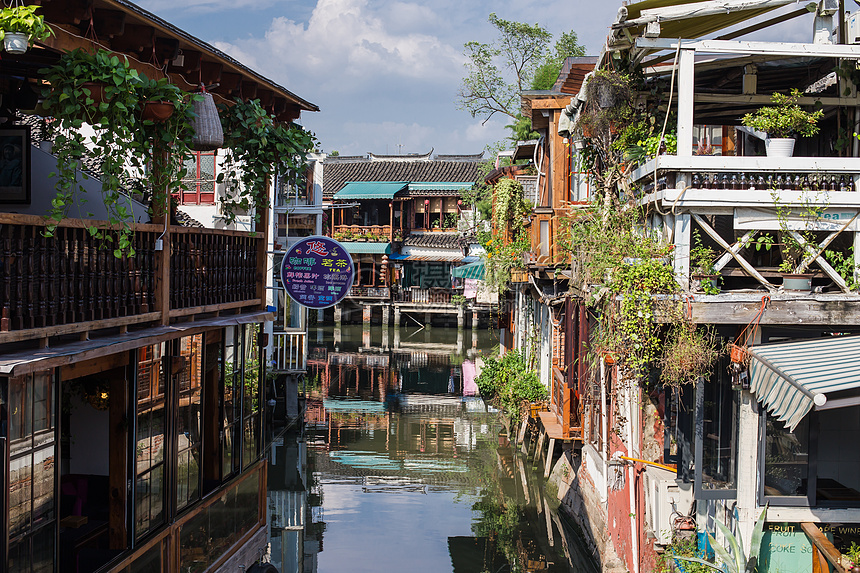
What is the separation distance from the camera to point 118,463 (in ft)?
27.8

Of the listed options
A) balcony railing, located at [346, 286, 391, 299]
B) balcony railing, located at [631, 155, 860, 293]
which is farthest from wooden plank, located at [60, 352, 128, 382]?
balcony railing, located at [346, 286, 391, 299]

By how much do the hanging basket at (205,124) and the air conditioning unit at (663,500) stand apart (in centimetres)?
629

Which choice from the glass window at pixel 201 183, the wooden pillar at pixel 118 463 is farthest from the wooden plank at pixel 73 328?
the glass window at pixel 201 183

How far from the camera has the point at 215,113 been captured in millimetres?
8289

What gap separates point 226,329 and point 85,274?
13.0 ft

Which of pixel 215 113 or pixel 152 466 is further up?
pixel 215 113

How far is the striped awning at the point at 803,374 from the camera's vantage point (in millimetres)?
6207

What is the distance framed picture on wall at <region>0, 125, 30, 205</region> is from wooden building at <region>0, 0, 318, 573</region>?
136mm

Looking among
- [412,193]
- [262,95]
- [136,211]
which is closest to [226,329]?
[136,211]

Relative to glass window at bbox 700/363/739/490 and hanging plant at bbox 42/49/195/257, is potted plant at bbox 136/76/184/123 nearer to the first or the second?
hanging plant at bbox 42/49/195/257

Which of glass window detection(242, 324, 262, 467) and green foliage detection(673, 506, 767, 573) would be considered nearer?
green foliage detection(673, 506, 767, 573)

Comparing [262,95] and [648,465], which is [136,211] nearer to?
[262,95]

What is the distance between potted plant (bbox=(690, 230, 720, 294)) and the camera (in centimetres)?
795

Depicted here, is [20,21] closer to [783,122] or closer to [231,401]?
[231,401]
